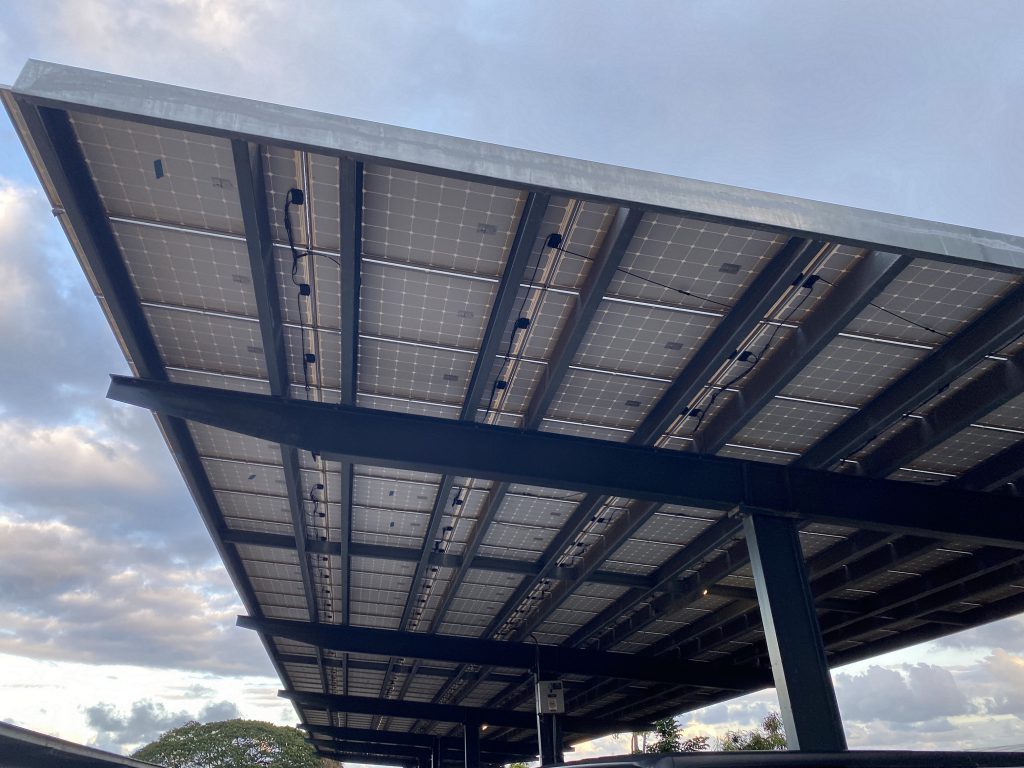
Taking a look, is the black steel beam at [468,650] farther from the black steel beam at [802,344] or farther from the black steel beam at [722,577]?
the black steel beam at [802,344]

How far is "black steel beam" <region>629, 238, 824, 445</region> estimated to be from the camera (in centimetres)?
1100

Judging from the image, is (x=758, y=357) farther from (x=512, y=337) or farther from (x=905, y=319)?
(x=512, y=337)

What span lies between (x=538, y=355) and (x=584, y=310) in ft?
7.47

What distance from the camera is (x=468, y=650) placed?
33.4m

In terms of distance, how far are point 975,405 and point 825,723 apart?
6.92 metres

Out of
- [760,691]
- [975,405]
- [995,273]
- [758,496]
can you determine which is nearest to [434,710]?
[760,691]

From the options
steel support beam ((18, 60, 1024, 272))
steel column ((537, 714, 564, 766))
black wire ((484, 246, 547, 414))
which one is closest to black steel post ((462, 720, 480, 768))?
steel column ((537, 714, 564, 766))

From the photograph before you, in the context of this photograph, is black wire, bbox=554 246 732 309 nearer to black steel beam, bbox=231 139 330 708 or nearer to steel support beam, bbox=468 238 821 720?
steel support beam, bbox=468 238 821 720

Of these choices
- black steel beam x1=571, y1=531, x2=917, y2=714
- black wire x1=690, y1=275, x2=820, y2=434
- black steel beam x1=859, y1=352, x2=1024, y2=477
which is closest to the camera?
black wire x1=690, y1=275, x2=820, y2=434

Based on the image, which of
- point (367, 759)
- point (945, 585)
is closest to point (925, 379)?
point (945, 585)

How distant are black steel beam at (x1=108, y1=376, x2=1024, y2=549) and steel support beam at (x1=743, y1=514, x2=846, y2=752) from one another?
0.76 meters

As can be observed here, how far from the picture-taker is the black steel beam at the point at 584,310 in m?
10.6

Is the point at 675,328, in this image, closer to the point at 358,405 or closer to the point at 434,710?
the point at 358,405

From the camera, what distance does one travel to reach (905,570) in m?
25.3
